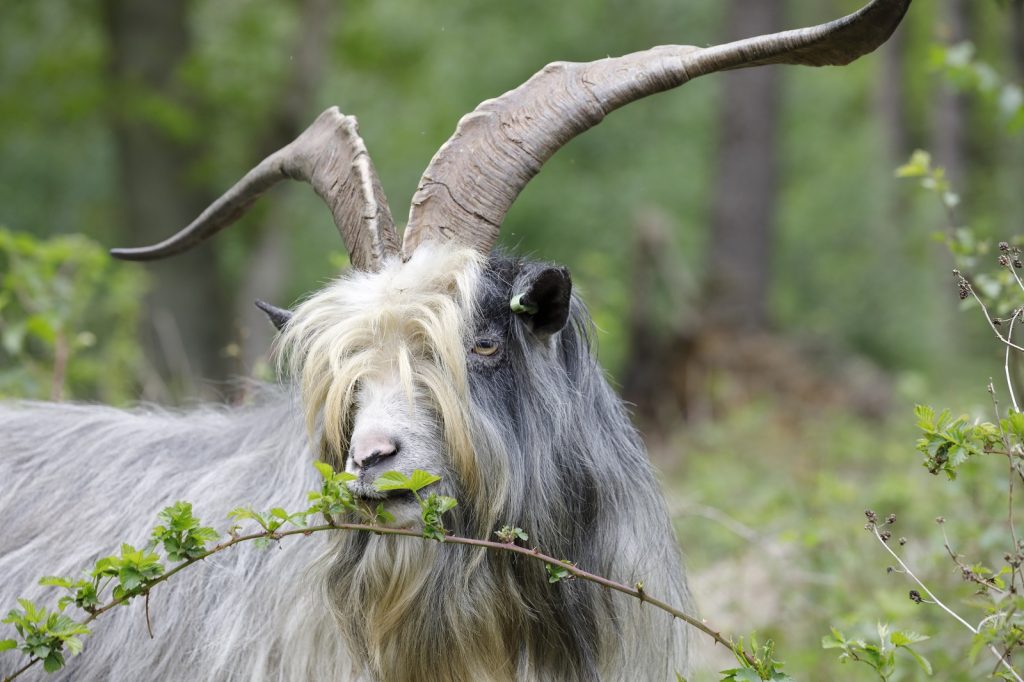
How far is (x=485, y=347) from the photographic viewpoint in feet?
12.1

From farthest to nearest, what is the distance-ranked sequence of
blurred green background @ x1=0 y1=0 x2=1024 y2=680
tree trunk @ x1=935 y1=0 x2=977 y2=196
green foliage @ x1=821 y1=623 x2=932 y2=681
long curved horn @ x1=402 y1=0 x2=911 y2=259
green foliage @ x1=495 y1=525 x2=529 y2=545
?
tree trunk @ x1=935 y1=0 x2=977 y2=196 < blurred green background @ x1=0 y1=0 x2=1024 y2=680 < long curved horn @ x1=402 y1=0 x2=911 y2=259 < green foliage @ x1=821 y1=623 x2=932 y2=681 < green foliage @ x1=495 y1=525 x2=529 y2=545

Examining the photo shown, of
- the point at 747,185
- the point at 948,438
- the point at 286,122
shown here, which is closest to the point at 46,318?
the point at 948,438

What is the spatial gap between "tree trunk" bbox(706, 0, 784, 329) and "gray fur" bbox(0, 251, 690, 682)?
40.5 feet

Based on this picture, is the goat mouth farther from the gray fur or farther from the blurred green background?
the blurred green background

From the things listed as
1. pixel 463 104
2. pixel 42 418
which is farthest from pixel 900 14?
pixel 463 104

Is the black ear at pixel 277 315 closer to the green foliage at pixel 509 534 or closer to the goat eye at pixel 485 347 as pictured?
the goat eye at pixel 485 347

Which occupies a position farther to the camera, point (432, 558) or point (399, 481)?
point (432, 558)

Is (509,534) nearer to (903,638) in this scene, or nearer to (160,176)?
(903,638)

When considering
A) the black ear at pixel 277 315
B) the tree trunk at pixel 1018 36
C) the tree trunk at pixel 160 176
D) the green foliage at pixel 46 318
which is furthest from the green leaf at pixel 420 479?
the tree trunk at pixel 160 176

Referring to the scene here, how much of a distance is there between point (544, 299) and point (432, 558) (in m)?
0.82

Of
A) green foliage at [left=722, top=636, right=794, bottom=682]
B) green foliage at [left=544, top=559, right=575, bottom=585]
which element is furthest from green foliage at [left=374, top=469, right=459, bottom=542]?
green foliage at [left=722, top=636, right=794, bottom=682]

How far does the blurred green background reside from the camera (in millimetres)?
6605

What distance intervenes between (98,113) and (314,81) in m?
2.90

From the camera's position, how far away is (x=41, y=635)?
3.23 m
